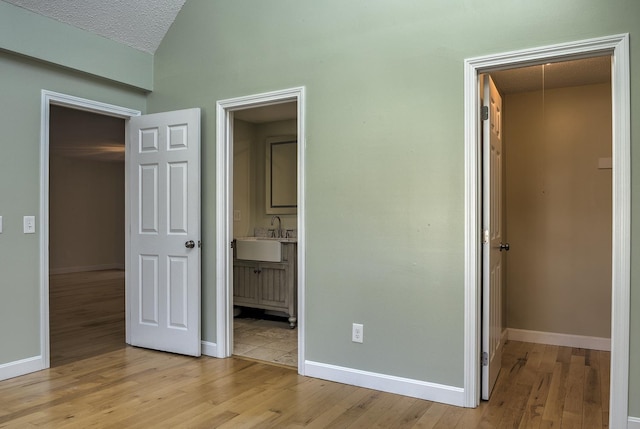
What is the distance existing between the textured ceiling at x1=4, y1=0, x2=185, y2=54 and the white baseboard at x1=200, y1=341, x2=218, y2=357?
2.60 metres

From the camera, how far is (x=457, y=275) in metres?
2.74

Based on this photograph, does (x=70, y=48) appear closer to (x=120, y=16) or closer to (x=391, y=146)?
(x=120, y=16)

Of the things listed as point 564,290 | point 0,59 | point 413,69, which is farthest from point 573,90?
point 0,59

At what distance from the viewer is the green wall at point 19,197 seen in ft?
10.3

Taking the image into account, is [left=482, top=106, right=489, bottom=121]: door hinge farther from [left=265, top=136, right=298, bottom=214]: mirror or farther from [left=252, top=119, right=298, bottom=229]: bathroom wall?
[left=252, top=119, right=298, bottom=229]: bathroom wall

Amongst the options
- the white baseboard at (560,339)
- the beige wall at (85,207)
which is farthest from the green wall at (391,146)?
the beige wall at (85,207)

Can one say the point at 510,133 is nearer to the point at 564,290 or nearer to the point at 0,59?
the point at 564,290

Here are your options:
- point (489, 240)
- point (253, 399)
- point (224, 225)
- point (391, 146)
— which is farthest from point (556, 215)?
point (253, 399)

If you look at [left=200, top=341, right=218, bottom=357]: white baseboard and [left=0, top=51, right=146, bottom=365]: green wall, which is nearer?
[left=0, top=51, right=146, bottom=365]: green wall

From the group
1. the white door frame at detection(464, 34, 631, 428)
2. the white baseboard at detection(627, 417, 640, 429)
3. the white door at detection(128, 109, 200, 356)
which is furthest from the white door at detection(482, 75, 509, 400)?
the white door at detection(128, 109, 200, 356)

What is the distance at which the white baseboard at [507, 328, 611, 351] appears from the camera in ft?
13.0

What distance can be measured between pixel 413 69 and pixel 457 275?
51.7 inches

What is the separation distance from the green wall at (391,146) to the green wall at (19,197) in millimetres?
1567

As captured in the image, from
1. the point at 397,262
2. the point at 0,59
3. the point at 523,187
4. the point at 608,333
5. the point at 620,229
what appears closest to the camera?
the point at 620,229
